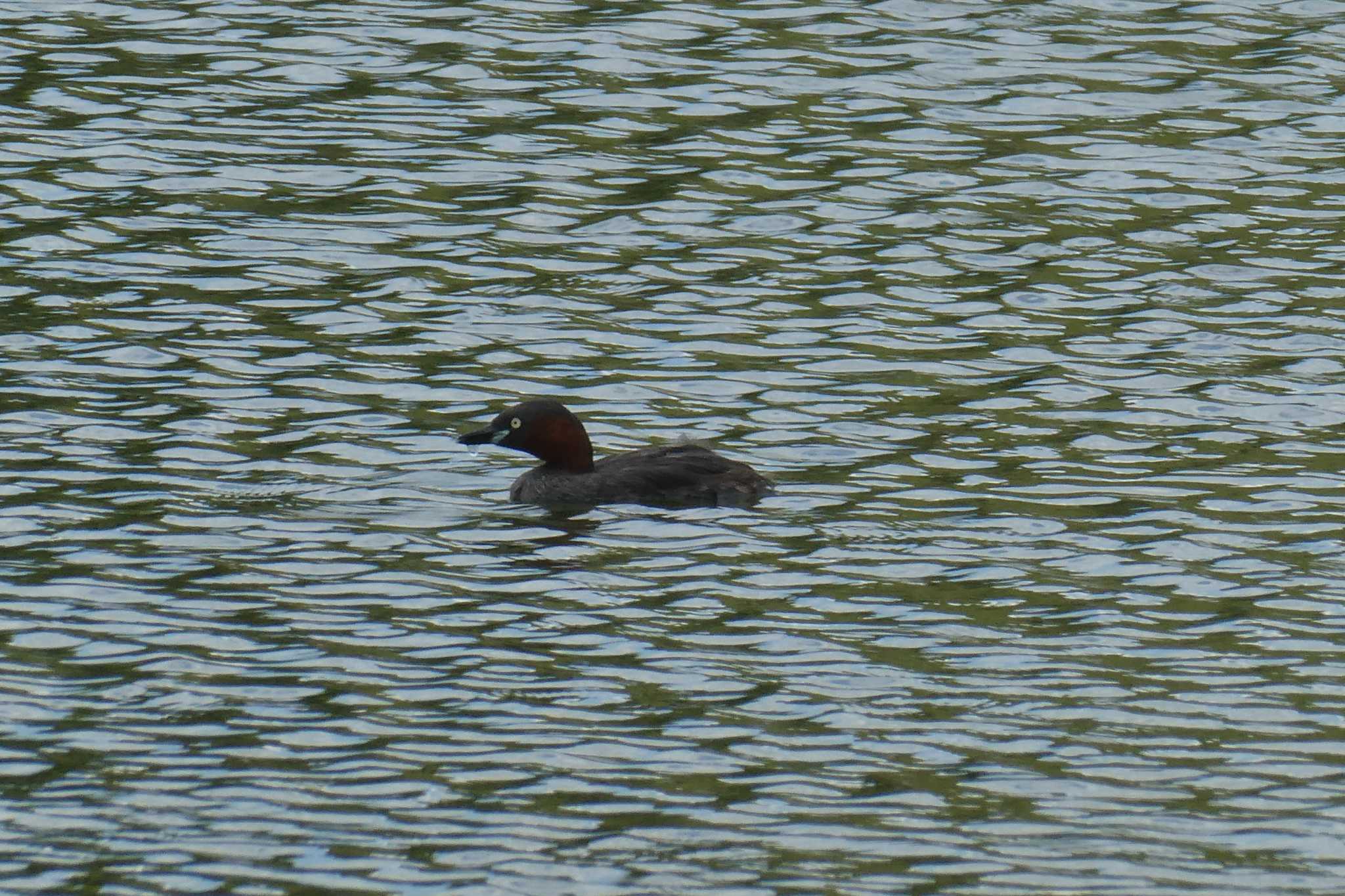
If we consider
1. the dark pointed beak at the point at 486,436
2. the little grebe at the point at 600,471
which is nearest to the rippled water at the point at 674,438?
the little grebe at the point at 600,471

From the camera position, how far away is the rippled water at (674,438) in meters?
11.1

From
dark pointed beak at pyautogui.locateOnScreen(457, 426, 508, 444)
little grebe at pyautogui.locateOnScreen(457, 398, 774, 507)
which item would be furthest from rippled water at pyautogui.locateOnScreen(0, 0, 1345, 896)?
dark pointed beak at pyautogui.locateOnScreen(457, 426, 508, 444)

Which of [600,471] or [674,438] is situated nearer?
[600,471]

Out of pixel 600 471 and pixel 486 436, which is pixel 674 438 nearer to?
pixel 600 471

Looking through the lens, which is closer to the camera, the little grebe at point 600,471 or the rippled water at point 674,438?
the rippled water at point 674,438

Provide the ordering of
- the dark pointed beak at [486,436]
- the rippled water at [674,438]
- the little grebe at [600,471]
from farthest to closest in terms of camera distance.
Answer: the dark pointed beak at [486,436], the little grebe at [600,471], the rippled water at [674,438]

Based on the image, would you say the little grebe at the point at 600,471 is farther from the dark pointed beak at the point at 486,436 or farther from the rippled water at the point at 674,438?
the rippled water at the point at 674,438

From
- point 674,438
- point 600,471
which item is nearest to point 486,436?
point 600,471

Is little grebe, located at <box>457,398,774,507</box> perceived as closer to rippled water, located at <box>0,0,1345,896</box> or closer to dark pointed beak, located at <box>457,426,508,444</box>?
dark pointed beak, located at <box>457,426,508,444</box>

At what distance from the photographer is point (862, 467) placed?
636 inches

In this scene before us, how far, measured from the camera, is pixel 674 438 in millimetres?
16906

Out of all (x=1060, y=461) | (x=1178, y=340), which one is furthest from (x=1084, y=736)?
(x=1178, y=340)

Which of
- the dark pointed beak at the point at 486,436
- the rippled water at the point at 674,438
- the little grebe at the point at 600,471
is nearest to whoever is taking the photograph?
the rippled water at the point at 674,438

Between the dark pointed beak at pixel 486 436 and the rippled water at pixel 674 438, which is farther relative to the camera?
Answer: the dark pointed beak at pixel 486 436
